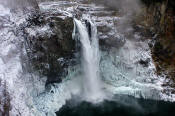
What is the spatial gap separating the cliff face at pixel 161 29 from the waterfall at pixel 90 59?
15.9ft

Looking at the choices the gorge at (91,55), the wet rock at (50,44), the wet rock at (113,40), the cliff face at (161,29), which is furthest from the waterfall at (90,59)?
the cliff face at (161,29)

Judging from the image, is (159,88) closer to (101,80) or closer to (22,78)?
(101,80)

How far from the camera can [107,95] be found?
54.3 feet

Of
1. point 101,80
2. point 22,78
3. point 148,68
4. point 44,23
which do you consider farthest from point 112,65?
point 22,78

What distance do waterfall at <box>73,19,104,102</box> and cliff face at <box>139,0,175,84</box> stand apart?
15.9ft

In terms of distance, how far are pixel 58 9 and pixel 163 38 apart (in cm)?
924

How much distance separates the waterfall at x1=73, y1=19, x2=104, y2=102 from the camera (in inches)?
627

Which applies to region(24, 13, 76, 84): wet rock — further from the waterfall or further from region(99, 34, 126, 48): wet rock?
region(99, 34, 126, 48): wet rock

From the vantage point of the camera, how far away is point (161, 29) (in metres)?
17.7

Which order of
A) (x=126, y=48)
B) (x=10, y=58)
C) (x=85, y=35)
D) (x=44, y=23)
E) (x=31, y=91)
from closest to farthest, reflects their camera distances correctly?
(x=10, y=58)
(x=31, y=91)
(x=44, y=23)
(x=85, y=35)
(x=126, y=48)

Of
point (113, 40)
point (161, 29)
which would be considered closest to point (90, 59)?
point (113, 40)

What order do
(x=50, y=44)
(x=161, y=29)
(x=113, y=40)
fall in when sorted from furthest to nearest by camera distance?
1. (x=161, y=29)
2. (x=113, y=40)
3. (x=50, y=44)

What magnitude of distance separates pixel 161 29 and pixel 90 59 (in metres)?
6.79

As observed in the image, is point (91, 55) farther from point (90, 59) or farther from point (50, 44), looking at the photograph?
point (50, 44)
